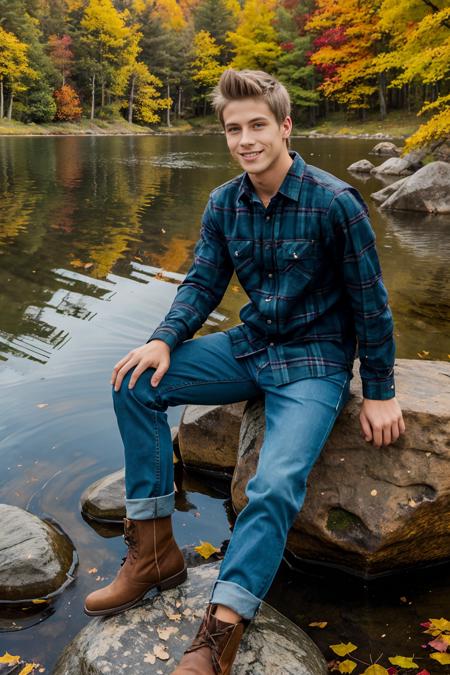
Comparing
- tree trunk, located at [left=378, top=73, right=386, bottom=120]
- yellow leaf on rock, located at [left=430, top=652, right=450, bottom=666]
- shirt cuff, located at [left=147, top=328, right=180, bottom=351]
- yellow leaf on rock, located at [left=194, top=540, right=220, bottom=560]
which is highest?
tree trunk, located at [left=378, top=73, right=386, bottom=120]

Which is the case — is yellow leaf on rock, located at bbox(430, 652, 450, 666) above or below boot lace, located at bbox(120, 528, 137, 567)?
below

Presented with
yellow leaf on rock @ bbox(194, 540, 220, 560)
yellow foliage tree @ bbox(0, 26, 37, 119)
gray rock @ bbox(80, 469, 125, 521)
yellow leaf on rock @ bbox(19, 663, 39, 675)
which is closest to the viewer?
yellow leaf on rock @ bbox(19, 663, 39, 675)

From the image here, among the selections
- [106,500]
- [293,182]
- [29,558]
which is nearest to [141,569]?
[29,558]

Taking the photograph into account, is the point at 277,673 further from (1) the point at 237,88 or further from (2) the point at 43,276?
(2) the point at 43,276

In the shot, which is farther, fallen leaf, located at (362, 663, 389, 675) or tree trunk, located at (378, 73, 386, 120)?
tree trunk, located at (378, 73, 386, 120)

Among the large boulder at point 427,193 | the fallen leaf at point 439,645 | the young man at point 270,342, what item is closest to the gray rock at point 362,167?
the large boulder at point 427,193

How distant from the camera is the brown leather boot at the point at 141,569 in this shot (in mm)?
2312

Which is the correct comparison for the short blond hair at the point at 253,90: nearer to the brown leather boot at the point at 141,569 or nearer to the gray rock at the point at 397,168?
the brown leather boot at the point at 141,569

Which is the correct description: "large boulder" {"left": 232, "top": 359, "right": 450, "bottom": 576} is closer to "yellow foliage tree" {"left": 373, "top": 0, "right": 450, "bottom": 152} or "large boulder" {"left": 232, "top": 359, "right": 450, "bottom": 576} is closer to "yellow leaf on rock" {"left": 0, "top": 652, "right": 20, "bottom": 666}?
"yellow leaf on rock" {"left": 0, "top": 652, "right": 20, "bottom": 666}

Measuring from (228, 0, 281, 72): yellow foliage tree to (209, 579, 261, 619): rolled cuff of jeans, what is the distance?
51024 mm

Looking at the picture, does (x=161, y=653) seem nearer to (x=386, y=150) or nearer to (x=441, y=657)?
(x=441, y=657)

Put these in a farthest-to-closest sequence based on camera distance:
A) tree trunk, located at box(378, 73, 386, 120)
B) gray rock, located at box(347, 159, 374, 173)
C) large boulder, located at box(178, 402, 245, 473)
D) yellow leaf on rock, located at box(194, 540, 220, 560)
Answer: tree trunk, located at box(378, 73, 386, 120)
gray rock, located at box(347, 159, 374, 173)
large boulder, located at box(178, 402, 245, 473)
yellow leaf on rock, located at box(194, 540, 220, 560)

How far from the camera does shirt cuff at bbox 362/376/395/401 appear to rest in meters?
2.53

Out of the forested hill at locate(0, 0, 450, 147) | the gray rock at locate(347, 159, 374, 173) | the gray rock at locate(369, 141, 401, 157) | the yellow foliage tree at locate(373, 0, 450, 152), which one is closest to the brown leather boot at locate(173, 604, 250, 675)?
the yellow foliage tree at locate(373, 0, 450, 152)
